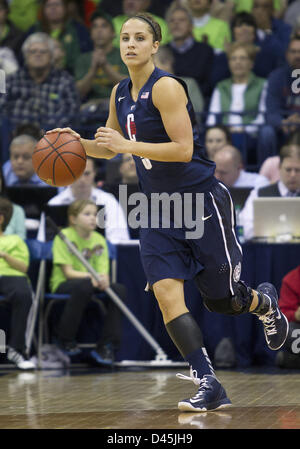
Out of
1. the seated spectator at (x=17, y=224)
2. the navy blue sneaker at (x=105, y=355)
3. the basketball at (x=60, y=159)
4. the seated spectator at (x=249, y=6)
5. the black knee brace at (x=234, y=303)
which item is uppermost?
the seated spectator at (x=249, y=6)

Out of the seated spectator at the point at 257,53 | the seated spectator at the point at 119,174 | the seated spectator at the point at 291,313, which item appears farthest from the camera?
the seated spectator at the point at 257,53

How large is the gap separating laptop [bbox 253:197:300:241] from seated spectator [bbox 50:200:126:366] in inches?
59.8

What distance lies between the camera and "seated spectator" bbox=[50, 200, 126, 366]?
345 inches

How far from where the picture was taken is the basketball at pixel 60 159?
564 centimetres

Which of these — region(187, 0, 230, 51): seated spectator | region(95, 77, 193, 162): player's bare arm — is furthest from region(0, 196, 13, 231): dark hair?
region(187, 0, 230, 51): seated spectator

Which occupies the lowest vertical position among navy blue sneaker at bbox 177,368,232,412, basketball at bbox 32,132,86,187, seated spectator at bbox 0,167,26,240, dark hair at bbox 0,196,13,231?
navy blue sneaker at bbox 177,368,232,412

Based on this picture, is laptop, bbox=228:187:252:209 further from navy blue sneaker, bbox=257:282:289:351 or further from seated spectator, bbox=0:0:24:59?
seated spectator, bbox=0:0:24:59

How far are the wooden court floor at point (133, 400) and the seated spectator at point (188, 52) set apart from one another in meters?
4.86

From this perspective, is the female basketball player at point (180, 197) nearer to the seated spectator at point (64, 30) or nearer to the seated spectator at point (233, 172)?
the seated spectator at point (233, 172)

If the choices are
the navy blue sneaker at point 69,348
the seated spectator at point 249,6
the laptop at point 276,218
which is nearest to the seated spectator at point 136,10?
the seated spectator at point 249,6

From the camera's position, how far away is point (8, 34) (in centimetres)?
1323

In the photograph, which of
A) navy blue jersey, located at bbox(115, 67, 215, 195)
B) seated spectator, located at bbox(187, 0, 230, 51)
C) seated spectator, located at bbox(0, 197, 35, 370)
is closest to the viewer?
navy blue jersey, located at bbox(115, 67, 215, 195)
